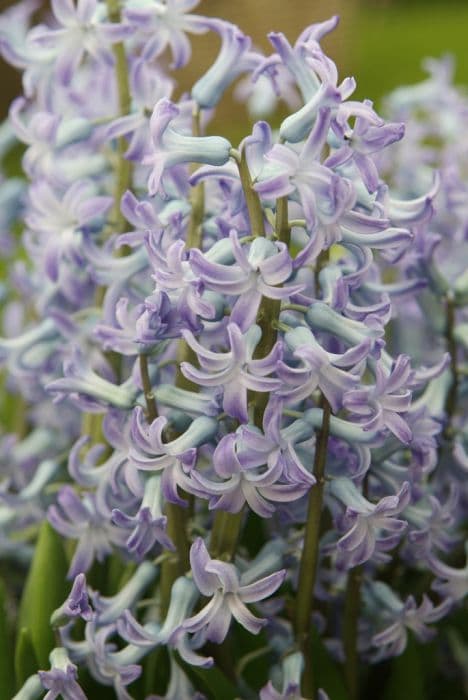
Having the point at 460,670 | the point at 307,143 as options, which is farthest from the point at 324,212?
the point at 460,670

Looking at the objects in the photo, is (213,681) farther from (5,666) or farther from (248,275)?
(248,275)

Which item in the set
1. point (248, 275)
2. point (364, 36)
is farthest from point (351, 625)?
point (364, 36)

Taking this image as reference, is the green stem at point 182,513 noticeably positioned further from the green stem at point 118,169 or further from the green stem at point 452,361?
the green stem at point 452,361

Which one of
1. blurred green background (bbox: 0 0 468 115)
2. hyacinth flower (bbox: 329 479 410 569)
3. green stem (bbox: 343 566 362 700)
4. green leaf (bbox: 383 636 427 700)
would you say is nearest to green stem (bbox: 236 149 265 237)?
hyacinth flower (bbox: 329 479 410 569)

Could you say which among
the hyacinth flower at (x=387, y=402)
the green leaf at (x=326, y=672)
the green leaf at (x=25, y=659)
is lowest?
the green leaf at (x=326, y=672)

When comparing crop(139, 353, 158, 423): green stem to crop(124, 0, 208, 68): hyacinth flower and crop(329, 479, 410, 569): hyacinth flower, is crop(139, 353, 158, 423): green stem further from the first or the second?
crop(124, 0, 208, 68): hyacinth flower

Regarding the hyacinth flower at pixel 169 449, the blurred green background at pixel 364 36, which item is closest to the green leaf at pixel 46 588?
the hyacinth flower at pixel 169 449

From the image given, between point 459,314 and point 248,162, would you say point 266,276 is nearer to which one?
point 248,162
